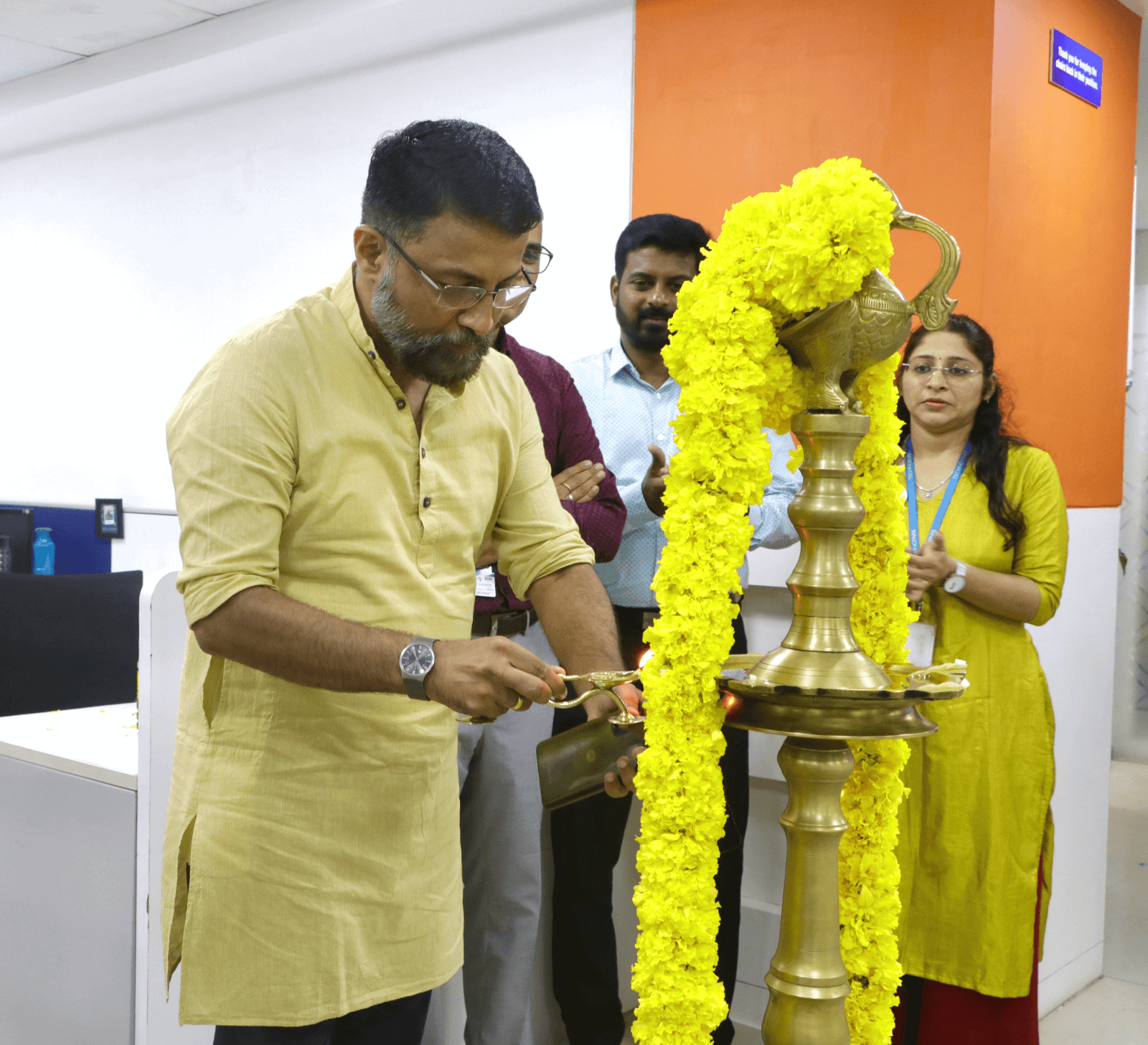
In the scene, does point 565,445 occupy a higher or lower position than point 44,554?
higher

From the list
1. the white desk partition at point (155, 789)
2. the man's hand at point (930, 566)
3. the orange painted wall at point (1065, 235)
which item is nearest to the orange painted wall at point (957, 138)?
the orange painted wall at point (1065, 235)

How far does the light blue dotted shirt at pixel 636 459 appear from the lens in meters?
2.74

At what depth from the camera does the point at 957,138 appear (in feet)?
9.23

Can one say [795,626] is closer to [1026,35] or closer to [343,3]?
[1026,35]

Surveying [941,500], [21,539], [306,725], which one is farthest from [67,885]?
[21,539]

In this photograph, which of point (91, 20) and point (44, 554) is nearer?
point (91, 20)

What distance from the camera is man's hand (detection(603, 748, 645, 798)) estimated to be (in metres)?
1.23

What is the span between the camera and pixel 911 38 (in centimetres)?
287

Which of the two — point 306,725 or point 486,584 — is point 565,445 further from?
point 306,725

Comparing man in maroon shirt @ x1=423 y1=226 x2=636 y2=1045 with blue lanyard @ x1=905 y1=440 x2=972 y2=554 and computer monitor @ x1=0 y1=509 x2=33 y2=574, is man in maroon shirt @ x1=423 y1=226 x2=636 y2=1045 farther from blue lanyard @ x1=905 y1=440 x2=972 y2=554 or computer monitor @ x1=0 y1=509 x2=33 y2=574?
computer monitor @ x1=0 y1=509 x2=33 y2=574

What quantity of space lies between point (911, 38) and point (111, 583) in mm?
2844

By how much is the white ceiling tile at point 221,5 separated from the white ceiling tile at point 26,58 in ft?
3.06

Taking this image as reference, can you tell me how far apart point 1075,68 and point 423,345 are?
2.53 m

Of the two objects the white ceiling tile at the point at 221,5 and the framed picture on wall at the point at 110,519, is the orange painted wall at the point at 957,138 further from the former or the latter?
the framed picture on wall at the point at 110,519
